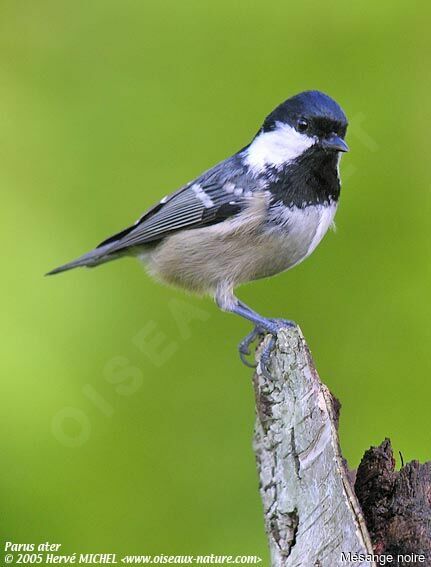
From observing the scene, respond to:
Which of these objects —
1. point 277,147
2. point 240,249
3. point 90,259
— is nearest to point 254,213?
point 240,249

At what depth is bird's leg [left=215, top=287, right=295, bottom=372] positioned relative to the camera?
2426 millimetres

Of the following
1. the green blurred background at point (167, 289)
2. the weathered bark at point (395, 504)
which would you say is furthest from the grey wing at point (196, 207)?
the weathered bark at point (395, 504)

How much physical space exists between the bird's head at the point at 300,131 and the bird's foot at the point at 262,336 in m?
0.53

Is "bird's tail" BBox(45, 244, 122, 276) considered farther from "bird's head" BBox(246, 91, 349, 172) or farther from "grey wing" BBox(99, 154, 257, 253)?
"bird's head" BBox(246, 91, 349, 172)

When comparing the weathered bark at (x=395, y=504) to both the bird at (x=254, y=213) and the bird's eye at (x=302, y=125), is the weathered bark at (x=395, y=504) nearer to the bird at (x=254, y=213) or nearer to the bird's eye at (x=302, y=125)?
the bird at (x=254, y=213)

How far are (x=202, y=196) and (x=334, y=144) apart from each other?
530mm

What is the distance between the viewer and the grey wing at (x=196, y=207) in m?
2.72

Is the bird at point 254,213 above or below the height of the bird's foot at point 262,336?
above

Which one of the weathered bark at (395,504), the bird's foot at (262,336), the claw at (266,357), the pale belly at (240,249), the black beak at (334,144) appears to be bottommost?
the weathered bark at (395,504)

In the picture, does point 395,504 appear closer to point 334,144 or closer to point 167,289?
point 334,144

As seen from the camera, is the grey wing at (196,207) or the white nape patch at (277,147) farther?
the grey wing at (196,207)

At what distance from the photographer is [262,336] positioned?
2.52 meters

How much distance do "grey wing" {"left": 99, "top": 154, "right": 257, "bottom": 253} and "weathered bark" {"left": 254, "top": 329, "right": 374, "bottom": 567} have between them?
2.55 ft

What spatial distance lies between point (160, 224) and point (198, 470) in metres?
0.88
